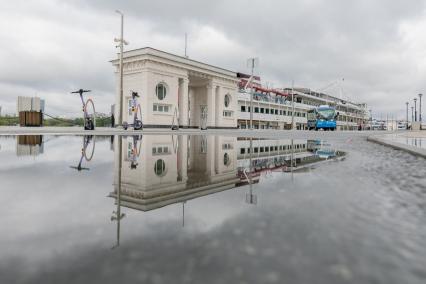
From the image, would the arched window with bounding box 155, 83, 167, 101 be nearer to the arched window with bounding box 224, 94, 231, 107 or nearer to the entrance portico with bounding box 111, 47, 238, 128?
the entrance portico with bounding box 111, 47, 238, 128

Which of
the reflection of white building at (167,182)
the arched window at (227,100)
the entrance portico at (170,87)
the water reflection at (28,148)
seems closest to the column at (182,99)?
the entrance portico at (170,87)

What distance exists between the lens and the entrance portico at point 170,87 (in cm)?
3681

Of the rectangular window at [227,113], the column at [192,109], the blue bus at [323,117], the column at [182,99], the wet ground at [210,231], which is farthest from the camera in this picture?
the blue bus at [323,117]

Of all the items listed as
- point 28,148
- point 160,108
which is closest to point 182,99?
point 160,108

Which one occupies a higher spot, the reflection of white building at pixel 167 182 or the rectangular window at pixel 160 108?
the rectangular window at pixel 160 108

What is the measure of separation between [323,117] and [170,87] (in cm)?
2695

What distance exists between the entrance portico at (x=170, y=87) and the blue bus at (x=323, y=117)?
51.2ft

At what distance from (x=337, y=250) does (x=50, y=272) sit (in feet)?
5.71

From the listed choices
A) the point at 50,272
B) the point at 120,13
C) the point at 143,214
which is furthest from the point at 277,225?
the point at 120,13

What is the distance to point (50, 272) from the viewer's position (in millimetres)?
1673

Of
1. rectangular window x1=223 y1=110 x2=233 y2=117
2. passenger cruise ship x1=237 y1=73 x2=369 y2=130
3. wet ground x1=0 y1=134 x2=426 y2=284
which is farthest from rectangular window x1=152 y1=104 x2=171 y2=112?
wet ground x1=0 y1=134 x2=426 y2=284

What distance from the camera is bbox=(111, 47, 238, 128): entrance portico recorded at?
3681 cm

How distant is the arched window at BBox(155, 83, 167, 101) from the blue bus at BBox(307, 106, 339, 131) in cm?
2678

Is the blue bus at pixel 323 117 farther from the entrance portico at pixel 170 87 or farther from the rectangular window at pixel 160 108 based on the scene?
the rectangular window at pixel 160 108
